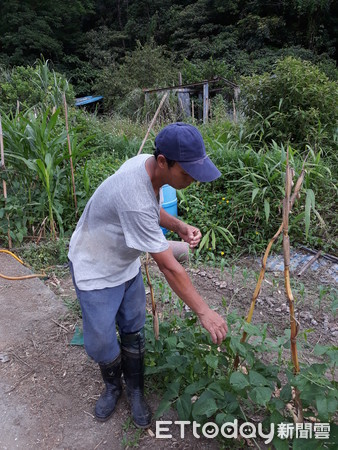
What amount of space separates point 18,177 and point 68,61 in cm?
1682

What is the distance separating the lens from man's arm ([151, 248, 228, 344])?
1.34 m

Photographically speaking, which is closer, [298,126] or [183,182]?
[183,182]

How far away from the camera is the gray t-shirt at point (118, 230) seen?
133 centimetres

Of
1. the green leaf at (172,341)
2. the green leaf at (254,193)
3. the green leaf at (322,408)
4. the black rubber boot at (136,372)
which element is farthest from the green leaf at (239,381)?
the green leaf at (254,193)

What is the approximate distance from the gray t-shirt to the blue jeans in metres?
0.05

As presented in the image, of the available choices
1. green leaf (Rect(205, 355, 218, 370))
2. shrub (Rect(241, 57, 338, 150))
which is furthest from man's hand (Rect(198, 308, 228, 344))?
shrub (Rect(241, 57, 338, 150))

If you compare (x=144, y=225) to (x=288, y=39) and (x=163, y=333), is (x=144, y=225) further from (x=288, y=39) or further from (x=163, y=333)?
(x=288, y=39)

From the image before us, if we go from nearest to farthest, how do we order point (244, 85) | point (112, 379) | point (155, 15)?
point (112, 379)
point (244, 85)
point (155, 15)

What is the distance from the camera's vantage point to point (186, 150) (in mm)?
1324

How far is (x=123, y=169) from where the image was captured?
1.48 metres

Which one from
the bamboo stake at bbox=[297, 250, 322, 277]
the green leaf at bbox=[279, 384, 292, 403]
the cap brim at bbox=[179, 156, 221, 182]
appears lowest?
the bamboo stake at bbox=[297, 250, 322, 277]

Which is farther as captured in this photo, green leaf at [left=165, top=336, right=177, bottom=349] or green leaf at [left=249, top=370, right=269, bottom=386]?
green leaf at [left=165, top=336, right=177, bottom=349]

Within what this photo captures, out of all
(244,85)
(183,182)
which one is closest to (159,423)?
(183,182)

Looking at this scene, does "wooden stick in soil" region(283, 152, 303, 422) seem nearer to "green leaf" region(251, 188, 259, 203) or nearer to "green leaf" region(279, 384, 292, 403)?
"green leaf" region(279, 384, 292, 403)
